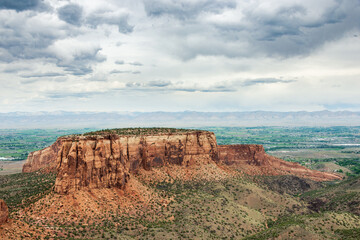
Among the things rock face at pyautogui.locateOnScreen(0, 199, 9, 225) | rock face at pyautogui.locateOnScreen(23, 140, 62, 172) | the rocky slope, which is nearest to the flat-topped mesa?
the rocky slope

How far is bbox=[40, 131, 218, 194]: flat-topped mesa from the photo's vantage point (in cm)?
6594

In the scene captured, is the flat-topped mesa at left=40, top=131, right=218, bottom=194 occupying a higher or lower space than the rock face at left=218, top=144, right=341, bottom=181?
higher

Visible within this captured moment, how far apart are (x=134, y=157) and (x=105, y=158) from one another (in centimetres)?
1992

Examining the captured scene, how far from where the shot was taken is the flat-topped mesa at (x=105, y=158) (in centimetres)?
6594

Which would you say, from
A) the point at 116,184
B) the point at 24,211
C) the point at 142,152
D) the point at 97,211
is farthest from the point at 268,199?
the point at 24,211

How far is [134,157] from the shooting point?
9069 cm

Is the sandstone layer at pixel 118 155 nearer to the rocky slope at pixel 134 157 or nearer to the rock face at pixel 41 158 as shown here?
the rocky slope at pixel 134 157

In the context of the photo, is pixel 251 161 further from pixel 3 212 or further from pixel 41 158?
pixel 3 212

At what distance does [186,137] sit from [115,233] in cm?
4907

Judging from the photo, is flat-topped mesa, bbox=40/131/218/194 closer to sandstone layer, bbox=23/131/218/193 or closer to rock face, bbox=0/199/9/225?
sandstone layer, bbox=23/131/218/193

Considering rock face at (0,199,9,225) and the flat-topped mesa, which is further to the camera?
the flat-topped mesa

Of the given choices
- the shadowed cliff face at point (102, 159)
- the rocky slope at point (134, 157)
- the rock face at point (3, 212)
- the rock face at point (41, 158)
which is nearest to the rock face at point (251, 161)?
the rocky slope at point (134, 157)

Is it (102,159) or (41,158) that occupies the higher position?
(102,159)

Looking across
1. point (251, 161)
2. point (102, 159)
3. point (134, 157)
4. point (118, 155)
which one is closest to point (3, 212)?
point (102, 159)
